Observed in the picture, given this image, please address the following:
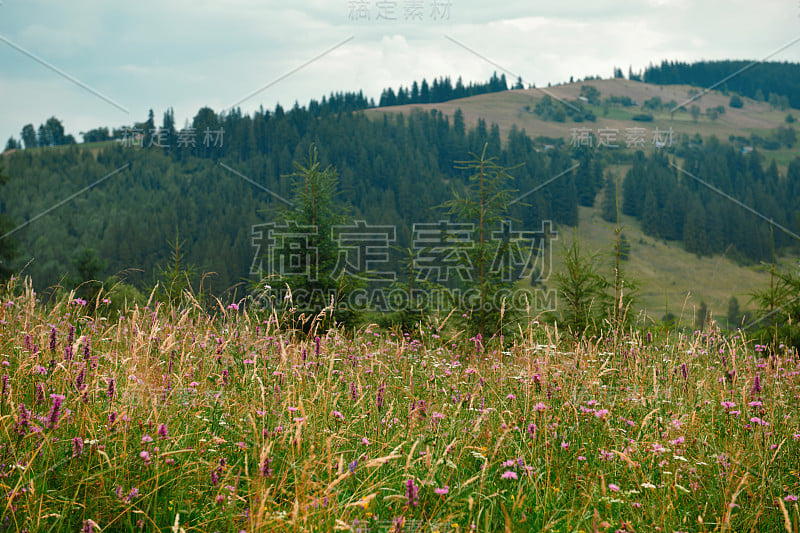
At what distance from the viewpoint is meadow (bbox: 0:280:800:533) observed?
2.49 metres

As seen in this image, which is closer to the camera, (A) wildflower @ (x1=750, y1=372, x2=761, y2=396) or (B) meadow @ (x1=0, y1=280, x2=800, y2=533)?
(B) meadow @ (x1=0, y1=280, x2=800, y2=533)

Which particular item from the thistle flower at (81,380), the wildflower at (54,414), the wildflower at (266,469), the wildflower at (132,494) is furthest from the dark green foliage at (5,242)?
the wildflower at (266,469)

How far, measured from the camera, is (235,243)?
101312 mm

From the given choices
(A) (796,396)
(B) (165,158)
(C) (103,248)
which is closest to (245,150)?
(B) (165,158)

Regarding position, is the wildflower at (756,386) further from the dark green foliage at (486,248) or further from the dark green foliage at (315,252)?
the dark green foliage at (315,252)

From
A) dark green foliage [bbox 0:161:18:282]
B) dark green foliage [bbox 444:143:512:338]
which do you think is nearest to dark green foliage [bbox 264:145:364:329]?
dark green foliage [bbox 444:143:512:338]

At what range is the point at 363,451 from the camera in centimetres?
325

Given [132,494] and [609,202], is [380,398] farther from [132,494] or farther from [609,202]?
[609,202]

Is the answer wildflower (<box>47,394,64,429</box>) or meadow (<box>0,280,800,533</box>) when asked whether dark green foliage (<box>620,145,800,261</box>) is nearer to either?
meadow (<box>0,280,800,533</box>)

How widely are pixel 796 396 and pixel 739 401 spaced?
2.28 feet

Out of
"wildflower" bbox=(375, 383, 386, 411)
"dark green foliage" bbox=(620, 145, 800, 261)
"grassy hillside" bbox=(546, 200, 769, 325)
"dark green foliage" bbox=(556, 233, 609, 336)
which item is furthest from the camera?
"dark green foliage" bbox=(620, 145, 800, 261)

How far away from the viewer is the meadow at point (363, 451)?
249 cm

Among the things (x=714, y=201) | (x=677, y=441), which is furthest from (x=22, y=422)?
(x=714, y=201)

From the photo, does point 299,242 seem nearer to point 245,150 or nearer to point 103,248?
point 103,248
